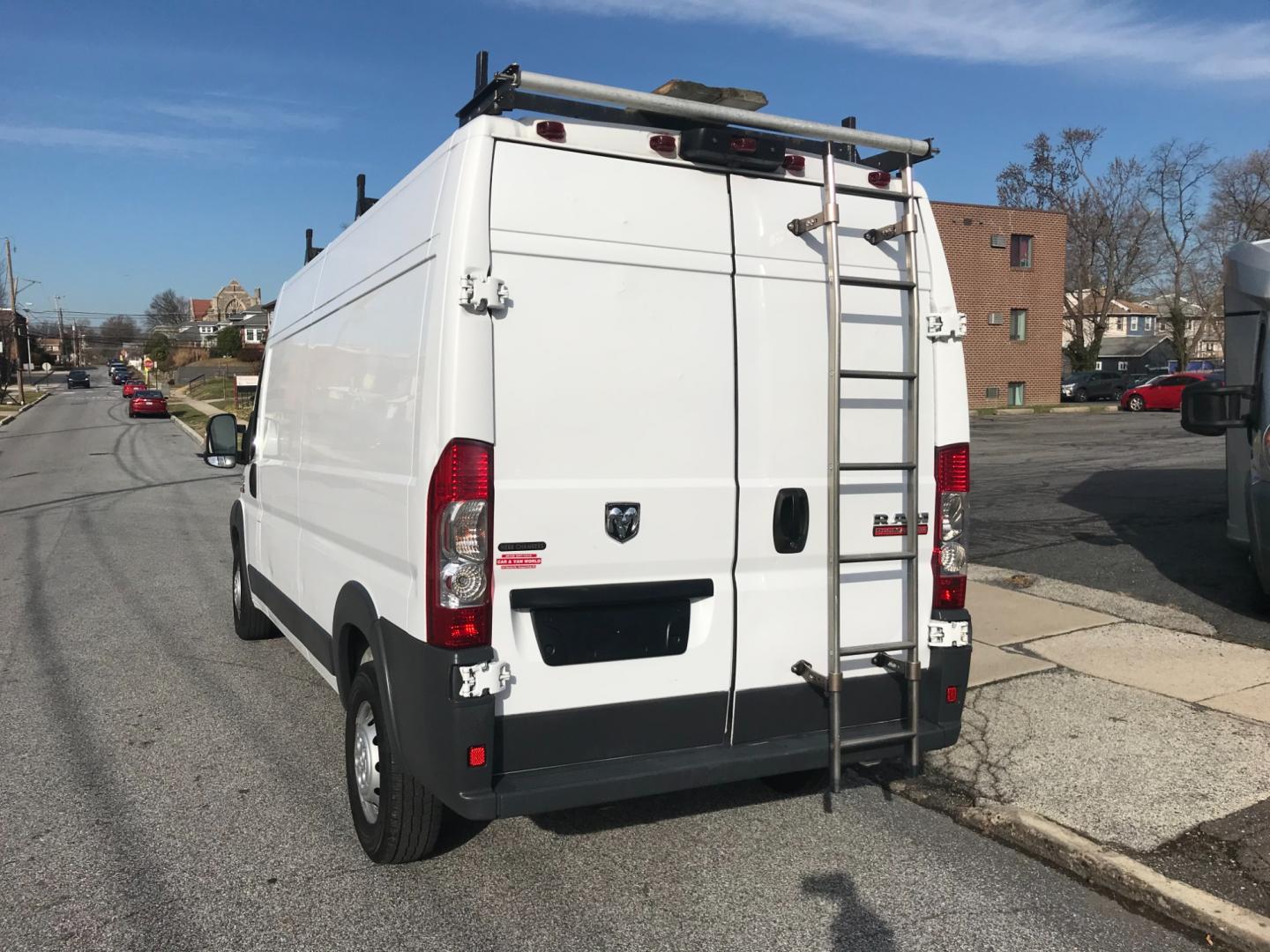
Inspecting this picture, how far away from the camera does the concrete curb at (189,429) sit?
34062 mm

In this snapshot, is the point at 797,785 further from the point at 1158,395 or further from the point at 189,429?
the point at 1158,395

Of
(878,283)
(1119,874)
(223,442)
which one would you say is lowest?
(1119,874)

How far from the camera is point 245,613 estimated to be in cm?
708

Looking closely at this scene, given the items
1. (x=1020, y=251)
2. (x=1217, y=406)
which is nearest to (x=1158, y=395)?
(x=1020, y=251)

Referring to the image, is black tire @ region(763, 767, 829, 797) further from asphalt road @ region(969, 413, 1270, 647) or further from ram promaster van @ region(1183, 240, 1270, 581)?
ram promaster van @ region(1183, 240, 1270, 581)

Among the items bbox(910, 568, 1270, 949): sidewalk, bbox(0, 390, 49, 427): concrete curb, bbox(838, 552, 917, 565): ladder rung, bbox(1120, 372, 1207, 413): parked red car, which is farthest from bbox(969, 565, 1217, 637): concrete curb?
bbox(0, 390, 49, 427): concrete curb

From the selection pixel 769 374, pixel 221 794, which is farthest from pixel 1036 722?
pixel 221 794

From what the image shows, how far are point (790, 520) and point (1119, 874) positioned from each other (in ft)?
5.76

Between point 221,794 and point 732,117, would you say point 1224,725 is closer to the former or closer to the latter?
point 732,117

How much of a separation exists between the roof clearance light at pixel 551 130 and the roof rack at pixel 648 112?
0.22ft

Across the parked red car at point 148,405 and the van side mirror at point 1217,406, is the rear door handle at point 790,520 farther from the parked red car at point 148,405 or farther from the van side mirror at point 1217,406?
the parked red car at point 148,405

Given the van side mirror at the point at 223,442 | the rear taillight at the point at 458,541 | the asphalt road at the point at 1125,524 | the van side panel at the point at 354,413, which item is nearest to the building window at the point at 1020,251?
the asphalt road at the point at 1125,524

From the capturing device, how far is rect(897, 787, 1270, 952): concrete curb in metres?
3.37

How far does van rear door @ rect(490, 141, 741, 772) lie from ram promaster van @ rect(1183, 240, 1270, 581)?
4880 mm
